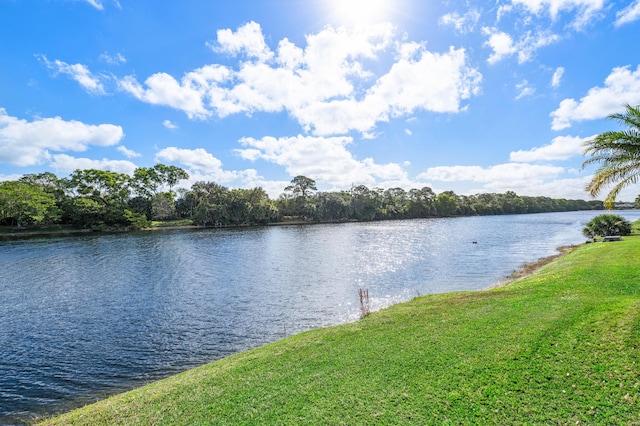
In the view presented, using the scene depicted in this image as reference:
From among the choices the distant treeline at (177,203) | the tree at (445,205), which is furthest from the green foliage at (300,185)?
the tree at (445,205)

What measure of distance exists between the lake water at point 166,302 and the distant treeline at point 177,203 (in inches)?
1796

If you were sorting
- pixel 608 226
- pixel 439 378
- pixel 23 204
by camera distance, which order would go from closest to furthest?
pixel 439 378 → pixel 608 226 → pixel 23 204

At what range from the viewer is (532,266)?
97.1 ft

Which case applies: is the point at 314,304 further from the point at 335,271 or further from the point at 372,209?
the point at 372,209

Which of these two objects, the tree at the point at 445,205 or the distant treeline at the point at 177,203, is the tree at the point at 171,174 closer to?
the distant treeline at the point at 177,203

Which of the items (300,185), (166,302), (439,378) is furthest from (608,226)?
(300,185)

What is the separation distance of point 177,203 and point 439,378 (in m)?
119

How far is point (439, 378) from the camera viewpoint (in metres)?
7.41

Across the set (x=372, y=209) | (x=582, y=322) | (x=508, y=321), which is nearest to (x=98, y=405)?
(x=508, y=321)

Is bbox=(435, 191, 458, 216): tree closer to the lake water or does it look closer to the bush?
the bush

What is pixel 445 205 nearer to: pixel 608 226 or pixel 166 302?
pixel 608 226

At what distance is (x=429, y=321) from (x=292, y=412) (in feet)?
22.3

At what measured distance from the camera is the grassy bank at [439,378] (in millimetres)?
6266

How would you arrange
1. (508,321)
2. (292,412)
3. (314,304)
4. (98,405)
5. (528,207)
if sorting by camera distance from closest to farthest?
(292,412) → (98,405) → (508,321) → (314,304) → (528,207)
